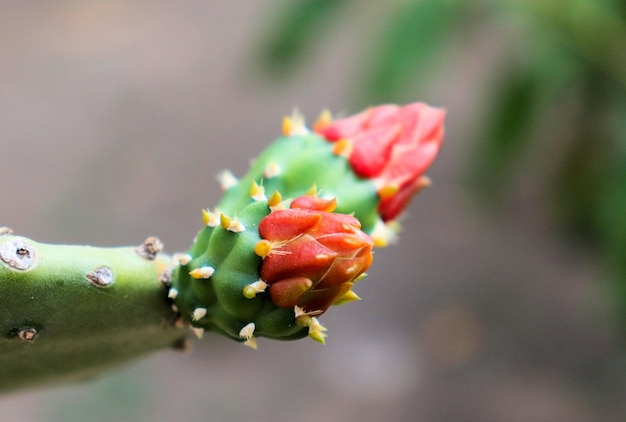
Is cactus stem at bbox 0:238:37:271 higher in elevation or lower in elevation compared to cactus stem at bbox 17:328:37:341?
higher

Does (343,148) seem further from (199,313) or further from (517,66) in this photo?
(517,66)

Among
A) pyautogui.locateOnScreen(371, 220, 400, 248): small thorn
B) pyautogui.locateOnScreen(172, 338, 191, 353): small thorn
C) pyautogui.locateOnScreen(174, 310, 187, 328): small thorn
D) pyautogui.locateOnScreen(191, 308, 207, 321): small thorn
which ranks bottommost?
Result: pyautogui.locateOnScreen(172, 338, 191, 353): small thorn

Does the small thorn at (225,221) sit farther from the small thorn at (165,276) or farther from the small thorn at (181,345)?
the small thorn at (181,345)

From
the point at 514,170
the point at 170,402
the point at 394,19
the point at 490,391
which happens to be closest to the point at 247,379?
the point at 170,402

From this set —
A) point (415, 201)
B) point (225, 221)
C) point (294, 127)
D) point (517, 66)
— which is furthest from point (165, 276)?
point (415, 201)

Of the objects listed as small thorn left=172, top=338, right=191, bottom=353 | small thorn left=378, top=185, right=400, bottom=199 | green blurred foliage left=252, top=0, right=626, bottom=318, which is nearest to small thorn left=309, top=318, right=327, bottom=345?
small thorn left=378, top=185, right=400, bottom=199

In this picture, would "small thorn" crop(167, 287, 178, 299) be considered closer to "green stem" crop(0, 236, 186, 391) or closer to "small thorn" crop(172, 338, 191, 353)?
"green stem" crop(0, 236, 186, 391)
